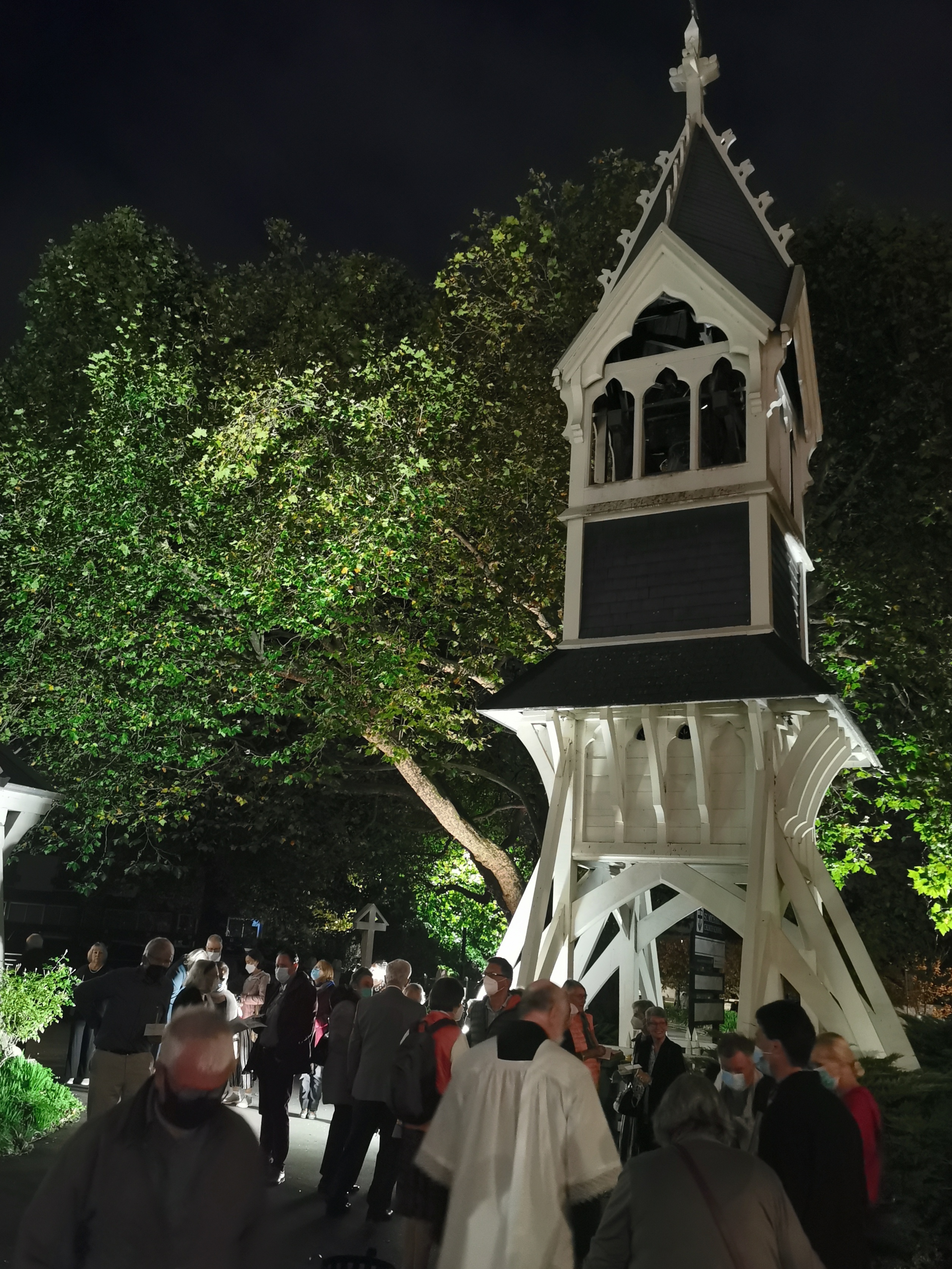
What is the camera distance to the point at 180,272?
1117 inches

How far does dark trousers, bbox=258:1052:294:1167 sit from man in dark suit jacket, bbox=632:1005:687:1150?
9.78 ft

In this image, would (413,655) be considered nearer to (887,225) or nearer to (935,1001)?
(887,225)

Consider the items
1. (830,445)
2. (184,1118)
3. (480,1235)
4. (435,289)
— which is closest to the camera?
(184,1118)

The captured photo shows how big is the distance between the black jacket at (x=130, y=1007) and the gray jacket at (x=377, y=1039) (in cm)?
159

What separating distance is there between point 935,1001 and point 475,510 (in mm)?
24203

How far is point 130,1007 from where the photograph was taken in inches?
325

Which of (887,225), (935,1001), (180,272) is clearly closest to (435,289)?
(180,272)

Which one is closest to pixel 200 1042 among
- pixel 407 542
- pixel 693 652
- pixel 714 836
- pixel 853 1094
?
pixel 853 1094

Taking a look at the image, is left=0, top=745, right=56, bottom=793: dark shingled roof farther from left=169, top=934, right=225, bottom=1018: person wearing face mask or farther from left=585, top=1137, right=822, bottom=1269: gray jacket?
left=585, top=1137, right=822, bottom=1269: gray jacket

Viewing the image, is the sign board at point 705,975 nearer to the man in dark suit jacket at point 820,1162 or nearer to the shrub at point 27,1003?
the shrub at point 27,1003

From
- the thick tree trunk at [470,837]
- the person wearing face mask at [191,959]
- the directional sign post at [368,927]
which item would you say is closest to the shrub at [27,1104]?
the person wearing face mask at [191,959]

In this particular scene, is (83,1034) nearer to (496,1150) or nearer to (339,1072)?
(339,1072)

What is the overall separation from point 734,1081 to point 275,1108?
402cm

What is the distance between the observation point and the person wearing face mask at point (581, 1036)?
25.8 ft
